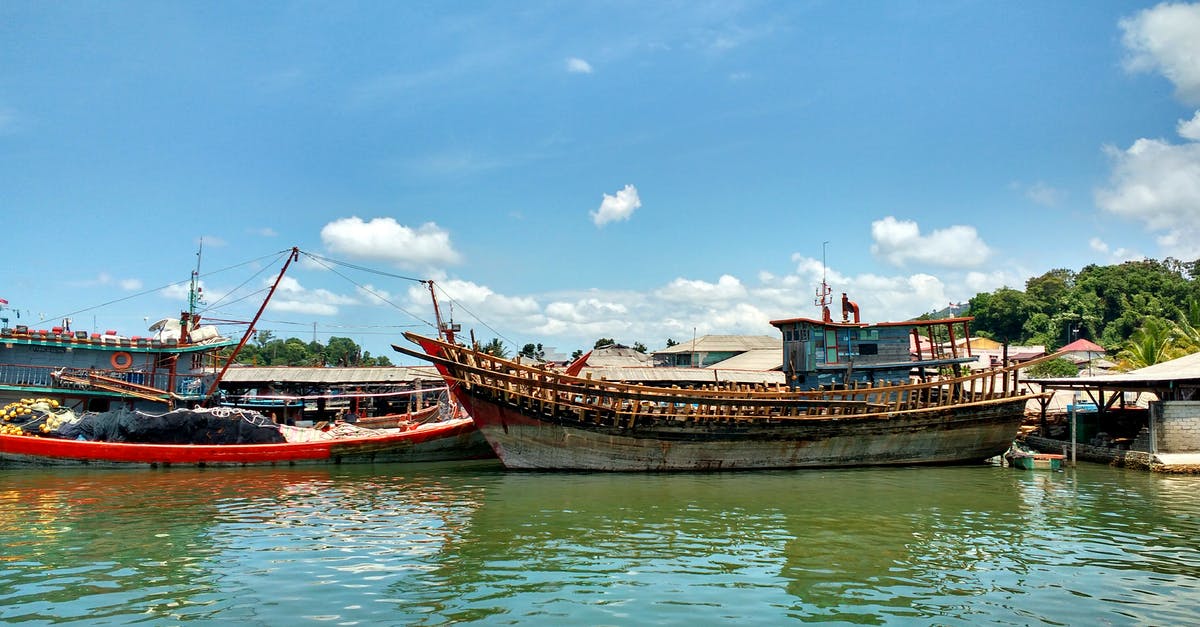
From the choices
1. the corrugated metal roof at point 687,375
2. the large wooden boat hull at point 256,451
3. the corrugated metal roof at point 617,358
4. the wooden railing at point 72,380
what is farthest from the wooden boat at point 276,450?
the corrugated metal roof at point 617,358

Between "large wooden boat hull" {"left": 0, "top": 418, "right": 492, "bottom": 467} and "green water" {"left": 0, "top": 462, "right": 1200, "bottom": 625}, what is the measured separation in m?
3.05

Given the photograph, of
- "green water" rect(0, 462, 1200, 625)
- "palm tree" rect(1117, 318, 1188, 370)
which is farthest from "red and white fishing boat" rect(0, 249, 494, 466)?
"palm tree" rect(1117, 318, 1188, 370)

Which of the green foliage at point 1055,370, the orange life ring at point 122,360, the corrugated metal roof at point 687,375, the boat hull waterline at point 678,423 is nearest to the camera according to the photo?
the boat hull waterline at point 678,423

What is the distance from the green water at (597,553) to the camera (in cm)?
Result: 891

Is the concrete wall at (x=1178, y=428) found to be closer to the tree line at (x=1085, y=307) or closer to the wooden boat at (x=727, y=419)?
the wooden boat at (x=727, y=419)

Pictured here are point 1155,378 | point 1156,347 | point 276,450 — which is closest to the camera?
point 276,450

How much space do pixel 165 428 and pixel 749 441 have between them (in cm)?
1852

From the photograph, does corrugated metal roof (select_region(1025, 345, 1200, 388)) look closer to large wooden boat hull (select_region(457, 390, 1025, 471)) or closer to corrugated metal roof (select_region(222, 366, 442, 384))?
large wooden boat hull (select_region(457, 390, 1025, 471))

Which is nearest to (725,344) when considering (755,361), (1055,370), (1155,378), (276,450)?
(755,361)

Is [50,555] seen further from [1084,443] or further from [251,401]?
[1084,443]

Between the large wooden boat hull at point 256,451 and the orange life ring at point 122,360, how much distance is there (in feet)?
22.0

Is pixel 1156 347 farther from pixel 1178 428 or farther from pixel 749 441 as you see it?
pixel 749 441

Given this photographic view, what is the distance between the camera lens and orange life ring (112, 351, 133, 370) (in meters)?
28.3

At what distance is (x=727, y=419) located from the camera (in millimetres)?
21734
